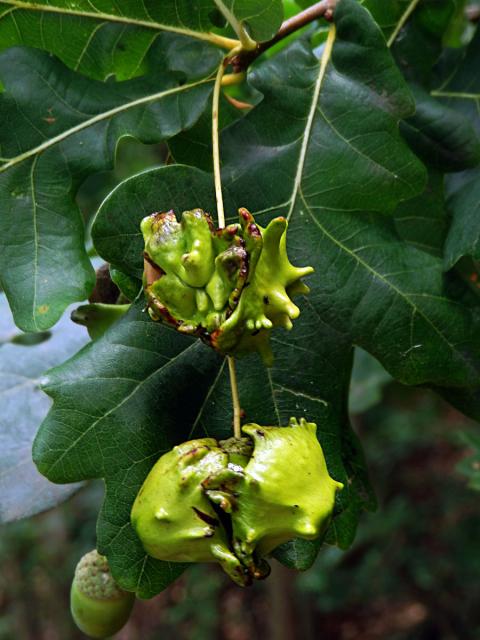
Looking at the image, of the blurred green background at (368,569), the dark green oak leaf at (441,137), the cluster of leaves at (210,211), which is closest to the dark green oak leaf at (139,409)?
the cluster of leaves at (210,211)

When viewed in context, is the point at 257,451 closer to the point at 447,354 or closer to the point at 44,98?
the point at 447,354

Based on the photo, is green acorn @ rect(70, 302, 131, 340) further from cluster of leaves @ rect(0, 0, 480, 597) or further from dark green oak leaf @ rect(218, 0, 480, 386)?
dark green oak leaf @ rect(218, 0, 480, 386)

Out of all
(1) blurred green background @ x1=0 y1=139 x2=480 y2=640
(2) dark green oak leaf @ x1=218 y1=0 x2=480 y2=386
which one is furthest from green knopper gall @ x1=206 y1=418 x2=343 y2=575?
(1) blurred green background @ x1=0 y1=139 x2=480 y2=640

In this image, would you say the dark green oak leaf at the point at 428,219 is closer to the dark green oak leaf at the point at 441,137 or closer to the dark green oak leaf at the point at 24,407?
the dark green oak leaf at the point at 441,137

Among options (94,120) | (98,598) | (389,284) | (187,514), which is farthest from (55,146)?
(98,598)

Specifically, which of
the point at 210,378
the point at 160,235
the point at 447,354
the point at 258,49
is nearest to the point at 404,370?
the point at 447,354

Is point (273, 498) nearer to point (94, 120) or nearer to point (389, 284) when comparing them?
point (389, 284)
